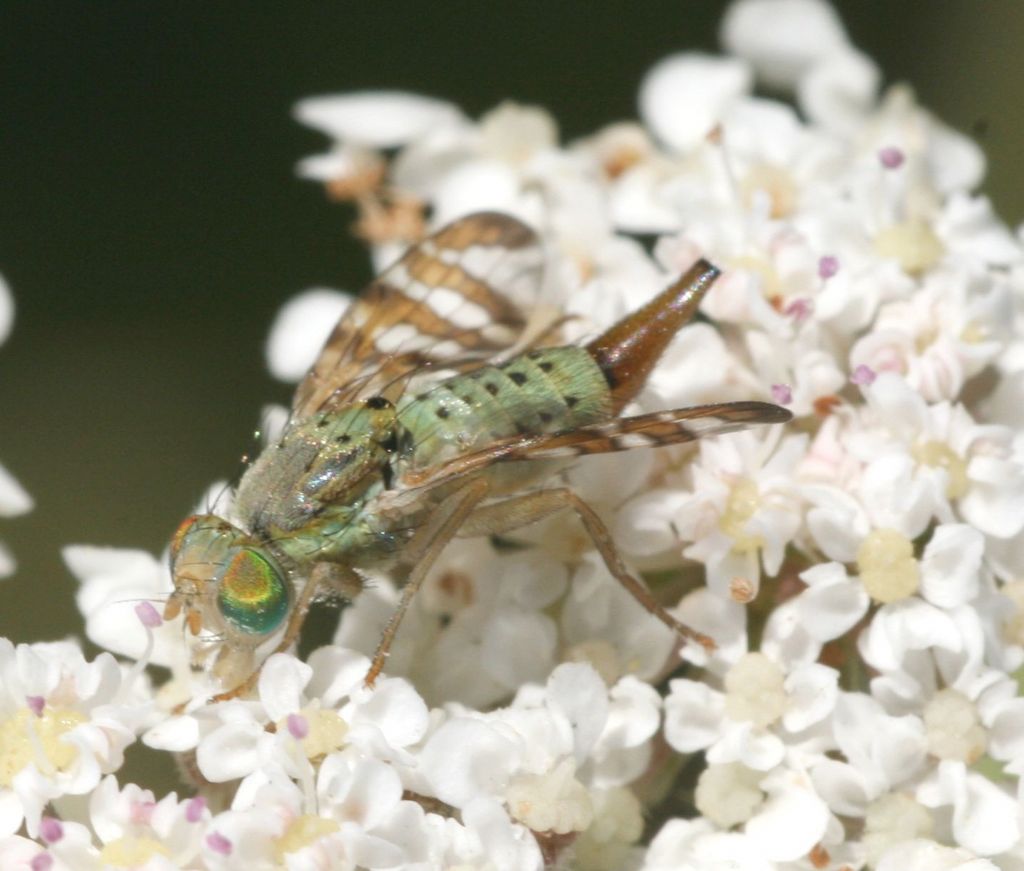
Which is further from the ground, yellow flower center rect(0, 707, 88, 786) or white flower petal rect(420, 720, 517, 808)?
yellow flower center rect(0, 707, 88, 786)

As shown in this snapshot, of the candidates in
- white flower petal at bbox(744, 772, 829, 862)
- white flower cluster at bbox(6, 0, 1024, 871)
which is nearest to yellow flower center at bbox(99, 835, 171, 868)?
white flower cluster at bbox(6, 0, 1024, 871)

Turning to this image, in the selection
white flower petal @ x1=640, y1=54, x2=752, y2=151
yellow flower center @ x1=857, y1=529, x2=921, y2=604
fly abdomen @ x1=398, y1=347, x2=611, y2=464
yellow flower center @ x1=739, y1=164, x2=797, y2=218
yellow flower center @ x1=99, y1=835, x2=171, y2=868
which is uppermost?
white flower petal @ x1=640, y1=54, x2=752, y2=151

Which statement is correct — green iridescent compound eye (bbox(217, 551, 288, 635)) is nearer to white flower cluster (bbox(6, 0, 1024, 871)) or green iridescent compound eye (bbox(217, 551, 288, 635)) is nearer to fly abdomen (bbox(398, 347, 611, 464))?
white flower cluster (bbox(6, 0, 1024, 871))

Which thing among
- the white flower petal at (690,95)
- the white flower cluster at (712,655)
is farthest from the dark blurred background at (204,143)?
the white flower cluster at (712,655)

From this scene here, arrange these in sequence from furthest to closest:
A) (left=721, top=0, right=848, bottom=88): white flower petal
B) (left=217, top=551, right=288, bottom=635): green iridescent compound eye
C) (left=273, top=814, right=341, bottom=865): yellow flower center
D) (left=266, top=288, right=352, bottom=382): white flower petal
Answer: (left=721, top=0, right=848, bottom=88): white flower petal → (left=266, top=288, right=352, bottom=382): white flower petal → (left=217, top=551, right=288, bottom=635): green iridescent compound eye → (left=273, top=814, right=341, bottom=865): yellow flower center

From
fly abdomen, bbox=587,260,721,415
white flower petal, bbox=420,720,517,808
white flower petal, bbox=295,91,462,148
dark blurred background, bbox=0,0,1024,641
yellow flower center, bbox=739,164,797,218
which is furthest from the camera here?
dark blurred background, bbox=0,0,1024,641

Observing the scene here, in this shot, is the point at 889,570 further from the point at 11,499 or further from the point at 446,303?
the point at 11,499

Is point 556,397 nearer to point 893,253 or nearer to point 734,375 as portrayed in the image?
point 734,375
